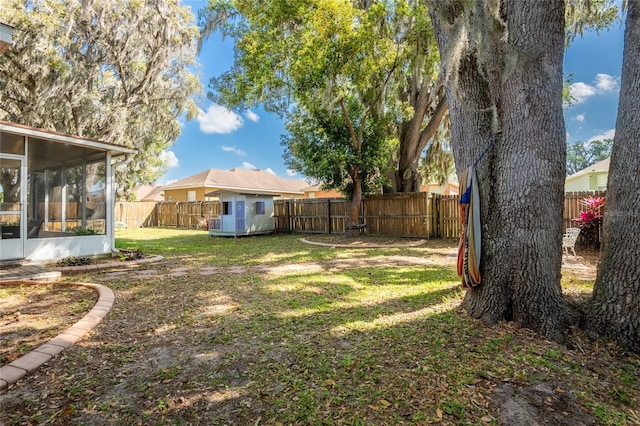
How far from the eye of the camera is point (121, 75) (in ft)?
42.9

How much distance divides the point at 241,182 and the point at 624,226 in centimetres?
2569

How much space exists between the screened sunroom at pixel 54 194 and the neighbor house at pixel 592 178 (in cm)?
2079

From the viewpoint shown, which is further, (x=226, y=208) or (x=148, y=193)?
(x=148, y=193)

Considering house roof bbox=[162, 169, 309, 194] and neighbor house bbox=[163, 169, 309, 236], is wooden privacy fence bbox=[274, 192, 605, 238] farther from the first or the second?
house roof bbox=[162, 169, 309, 194]

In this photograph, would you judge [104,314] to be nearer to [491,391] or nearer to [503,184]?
[491,391]

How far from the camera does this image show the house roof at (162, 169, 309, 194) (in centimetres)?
2433

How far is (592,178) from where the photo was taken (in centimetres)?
1927

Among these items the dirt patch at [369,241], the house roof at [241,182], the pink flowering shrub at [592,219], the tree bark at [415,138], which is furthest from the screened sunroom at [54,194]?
the house roof at [241,182]

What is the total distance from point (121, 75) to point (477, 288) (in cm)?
1476

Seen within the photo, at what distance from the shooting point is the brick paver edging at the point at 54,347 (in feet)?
7.87

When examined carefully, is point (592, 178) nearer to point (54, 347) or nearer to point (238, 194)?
point (238, 194)

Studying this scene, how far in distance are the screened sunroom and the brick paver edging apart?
148 inches

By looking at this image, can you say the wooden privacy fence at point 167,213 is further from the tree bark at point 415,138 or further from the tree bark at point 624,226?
the tree bark at point 624,226

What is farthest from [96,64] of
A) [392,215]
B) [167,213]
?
[392,215]
